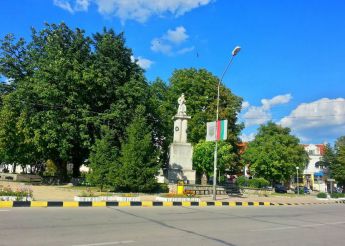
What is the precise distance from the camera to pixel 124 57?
118 ft

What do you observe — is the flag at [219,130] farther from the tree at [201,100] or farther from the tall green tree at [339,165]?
the tall green tree at [339,165]

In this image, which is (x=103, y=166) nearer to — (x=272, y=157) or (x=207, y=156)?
(x=207, y=156)

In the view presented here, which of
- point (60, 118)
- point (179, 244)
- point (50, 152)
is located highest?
point (60, 118)

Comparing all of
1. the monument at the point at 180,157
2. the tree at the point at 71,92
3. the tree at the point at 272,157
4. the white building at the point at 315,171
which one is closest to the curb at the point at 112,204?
the monument at the point at 180,157

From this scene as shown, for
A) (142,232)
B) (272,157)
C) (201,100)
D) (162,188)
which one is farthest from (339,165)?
(142,232)

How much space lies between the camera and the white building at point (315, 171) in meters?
96.1

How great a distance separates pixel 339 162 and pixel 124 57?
5473 cm

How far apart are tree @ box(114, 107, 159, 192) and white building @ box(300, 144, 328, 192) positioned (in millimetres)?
77137

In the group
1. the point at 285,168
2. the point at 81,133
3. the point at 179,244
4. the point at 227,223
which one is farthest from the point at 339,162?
the point at 179,244

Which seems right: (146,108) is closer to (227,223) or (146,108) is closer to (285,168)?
(227,223)

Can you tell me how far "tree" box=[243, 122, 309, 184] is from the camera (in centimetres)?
5862

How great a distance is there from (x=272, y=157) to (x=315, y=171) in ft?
160

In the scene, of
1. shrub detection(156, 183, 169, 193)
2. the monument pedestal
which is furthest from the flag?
shrub detection(156, 183, 169, 193)

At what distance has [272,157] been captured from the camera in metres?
58.7
